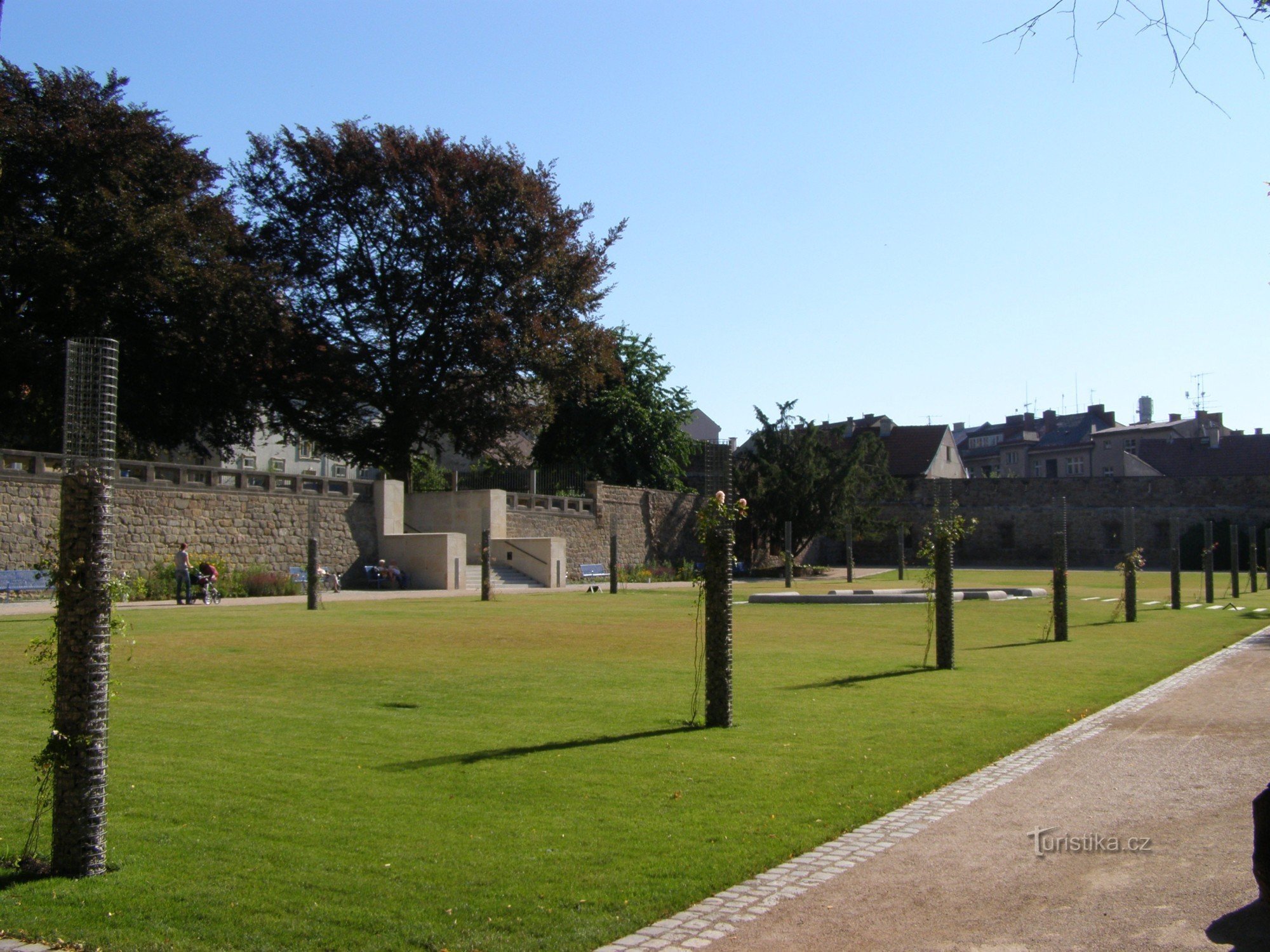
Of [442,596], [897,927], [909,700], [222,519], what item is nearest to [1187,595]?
[442,596]

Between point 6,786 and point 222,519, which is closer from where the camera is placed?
point 6,786

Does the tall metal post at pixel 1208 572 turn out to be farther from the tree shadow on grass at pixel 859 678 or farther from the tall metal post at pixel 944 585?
the tree shadow on grass at pixel 859 678

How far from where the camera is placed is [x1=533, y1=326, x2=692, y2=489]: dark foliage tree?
53750 mm

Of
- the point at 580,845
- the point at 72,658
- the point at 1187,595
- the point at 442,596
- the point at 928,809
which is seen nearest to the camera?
the point at 72,658

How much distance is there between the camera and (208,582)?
83.5 ft

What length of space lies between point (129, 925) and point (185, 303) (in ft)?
94.1

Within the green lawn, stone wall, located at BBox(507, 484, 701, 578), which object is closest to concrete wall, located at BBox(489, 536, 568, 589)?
stone wall, located at BBox(507, 484, 701, 578)

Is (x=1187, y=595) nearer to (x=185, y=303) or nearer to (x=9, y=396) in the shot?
(x=185, y=303)

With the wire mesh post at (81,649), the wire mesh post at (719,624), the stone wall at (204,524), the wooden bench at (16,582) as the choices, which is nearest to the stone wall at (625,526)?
the stone wall at (204,524)

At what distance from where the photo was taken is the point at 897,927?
477cm

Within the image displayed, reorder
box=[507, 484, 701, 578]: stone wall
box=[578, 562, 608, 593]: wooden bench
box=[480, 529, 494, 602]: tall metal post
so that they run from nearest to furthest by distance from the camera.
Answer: box=[480, 529, 494, 602]: tall metal post → box=[578, 562, 608, 593]: wooden bench → box=[507, 484, 701, 578]: stone wall

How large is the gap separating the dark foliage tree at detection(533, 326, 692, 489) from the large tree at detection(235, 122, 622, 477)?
13.7 meters

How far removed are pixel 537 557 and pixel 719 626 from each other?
94.1 feet

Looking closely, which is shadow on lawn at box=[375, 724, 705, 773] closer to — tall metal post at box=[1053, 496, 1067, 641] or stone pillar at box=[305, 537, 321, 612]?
tall metal post at box=[1053, 496, 1067, 641]
